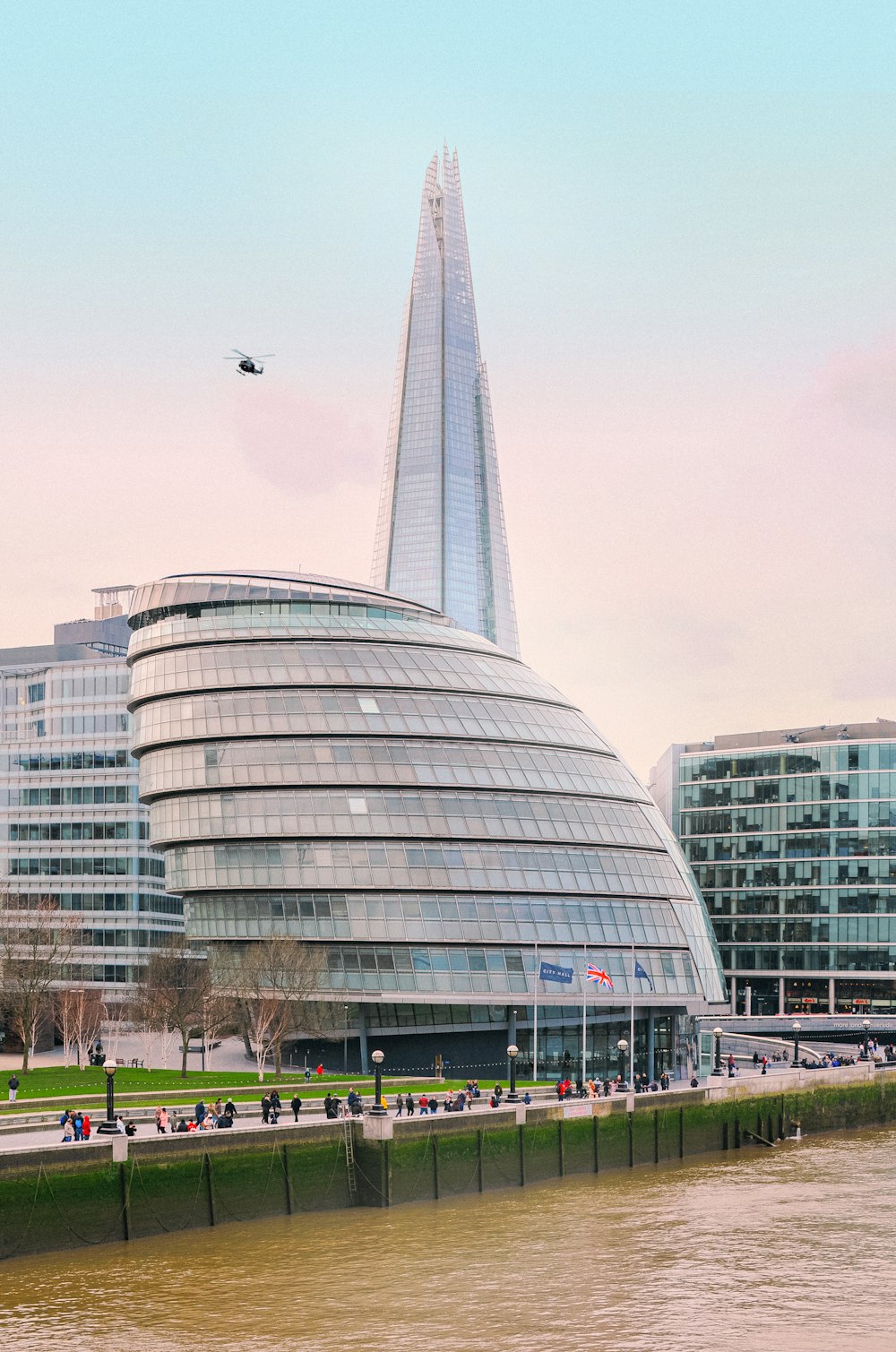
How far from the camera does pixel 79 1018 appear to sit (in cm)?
8894

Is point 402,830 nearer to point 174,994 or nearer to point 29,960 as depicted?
point 174,994

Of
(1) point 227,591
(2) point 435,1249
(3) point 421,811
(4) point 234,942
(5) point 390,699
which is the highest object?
(1) point 227,591

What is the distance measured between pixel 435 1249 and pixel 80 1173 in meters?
11.2

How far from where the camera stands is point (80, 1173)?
157ft

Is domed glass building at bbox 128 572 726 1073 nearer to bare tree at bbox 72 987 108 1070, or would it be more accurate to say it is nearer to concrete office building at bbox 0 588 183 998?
bare tree at bbox 72 987 108 1070

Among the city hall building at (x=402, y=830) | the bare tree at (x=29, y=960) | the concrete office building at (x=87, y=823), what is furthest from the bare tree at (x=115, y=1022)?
the concrete office building at (x=87, y=823)

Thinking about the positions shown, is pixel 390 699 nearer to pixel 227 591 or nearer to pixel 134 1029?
pixel 227 591

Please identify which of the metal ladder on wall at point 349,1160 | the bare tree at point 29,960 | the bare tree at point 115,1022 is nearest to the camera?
the metal ladder on wall at point 349,1160

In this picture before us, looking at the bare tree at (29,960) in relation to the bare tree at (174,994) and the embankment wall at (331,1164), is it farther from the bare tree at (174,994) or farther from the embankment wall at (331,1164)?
the embankment wall at (331,1164)

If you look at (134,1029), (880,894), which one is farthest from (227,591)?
(880,894)

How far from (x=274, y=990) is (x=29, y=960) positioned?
14101mm

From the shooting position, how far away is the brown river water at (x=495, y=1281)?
4012 cm

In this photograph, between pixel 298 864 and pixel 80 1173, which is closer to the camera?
pixel 80 1173

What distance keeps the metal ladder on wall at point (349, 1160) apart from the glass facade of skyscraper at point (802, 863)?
108 m
